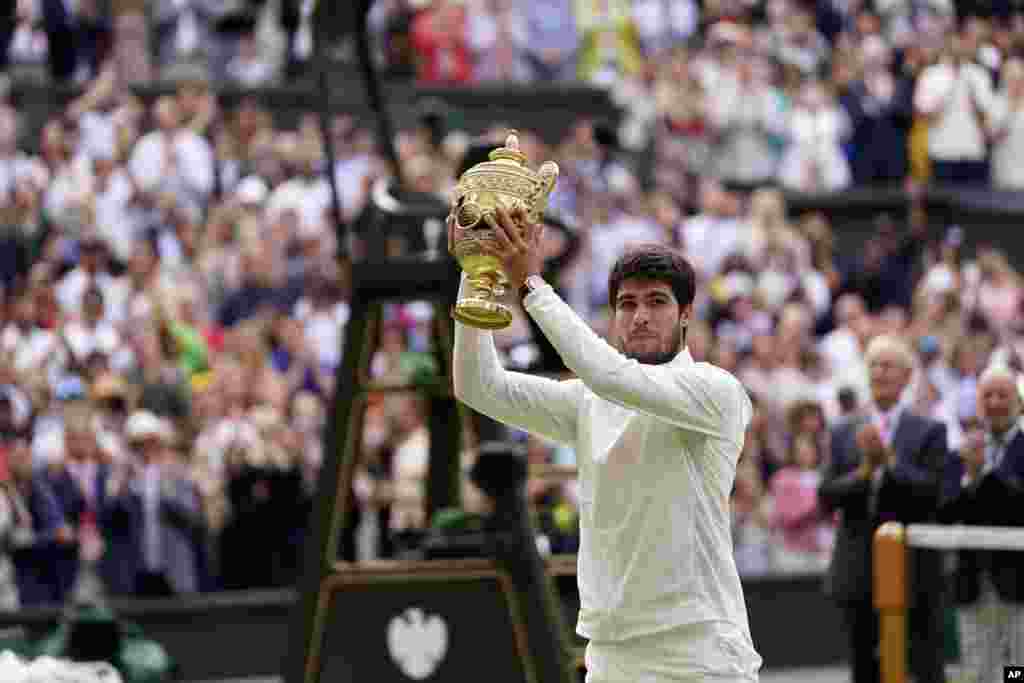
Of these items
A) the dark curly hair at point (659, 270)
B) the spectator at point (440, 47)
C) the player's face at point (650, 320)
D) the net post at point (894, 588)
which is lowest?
the net post at point (894, 588)

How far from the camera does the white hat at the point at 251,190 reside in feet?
60.4

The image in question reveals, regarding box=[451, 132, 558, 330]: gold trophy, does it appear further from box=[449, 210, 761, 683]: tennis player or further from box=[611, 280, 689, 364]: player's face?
box=[611, 280, 689, 364]: player's face

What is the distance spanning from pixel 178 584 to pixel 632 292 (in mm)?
9199

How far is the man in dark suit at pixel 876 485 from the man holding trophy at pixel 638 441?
3.92 meters

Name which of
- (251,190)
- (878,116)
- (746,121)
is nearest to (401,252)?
(251,190)

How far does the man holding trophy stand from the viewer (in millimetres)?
5316

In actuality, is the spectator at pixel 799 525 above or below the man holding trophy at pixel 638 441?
below

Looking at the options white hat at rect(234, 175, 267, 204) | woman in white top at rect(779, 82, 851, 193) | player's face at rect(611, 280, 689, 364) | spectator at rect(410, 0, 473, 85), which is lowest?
player's face at rect(611, 280, 689, 364)

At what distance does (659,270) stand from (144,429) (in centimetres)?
924

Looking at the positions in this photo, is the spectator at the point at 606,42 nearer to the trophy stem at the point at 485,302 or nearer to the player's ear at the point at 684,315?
the player's ear at the point at 684,315

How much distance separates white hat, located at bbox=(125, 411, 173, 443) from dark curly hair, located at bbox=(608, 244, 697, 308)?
29.9ft

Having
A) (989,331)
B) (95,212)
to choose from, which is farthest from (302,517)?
(989,331)

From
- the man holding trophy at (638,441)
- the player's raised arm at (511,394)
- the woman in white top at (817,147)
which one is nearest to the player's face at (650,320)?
the man holding trophy at (638,441)

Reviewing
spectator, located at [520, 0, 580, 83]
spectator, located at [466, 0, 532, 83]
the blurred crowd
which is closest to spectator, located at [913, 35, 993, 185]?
the blurred crowd
